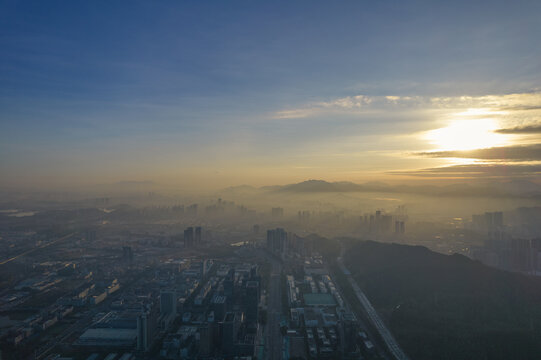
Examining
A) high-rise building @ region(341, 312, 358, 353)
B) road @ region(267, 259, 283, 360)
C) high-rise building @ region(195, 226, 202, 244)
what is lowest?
road @ region(267, 259, 283, 360)

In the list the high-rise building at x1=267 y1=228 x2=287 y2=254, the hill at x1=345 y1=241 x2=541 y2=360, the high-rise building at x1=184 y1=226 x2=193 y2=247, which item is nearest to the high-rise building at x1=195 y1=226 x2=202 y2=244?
the high-rise building at x1=184 y1=226 x2=193 y2=247

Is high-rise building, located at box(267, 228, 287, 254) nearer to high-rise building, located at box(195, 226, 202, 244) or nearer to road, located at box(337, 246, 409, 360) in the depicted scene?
high-rise building, located at box(195, 226, 202, 244)

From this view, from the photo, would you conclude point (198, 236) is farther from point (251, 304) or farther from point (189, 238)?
point (251, 304)

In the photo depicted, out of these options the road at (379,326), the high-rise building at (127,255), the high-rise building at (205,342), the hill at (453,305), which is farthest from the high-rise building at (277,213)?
the high-rise building at (205,342)

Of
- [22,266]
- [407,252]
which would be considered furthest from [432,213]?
[22,266]

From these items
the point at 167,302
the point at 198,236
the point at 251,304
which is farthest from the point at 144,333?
the point at 198,236

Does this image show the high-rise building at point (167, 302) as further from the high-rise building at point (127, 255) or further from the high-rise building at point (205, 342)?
the high-rise building at point (127, 255)

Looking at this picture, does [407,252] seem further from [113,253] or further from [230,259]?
[113,253]
